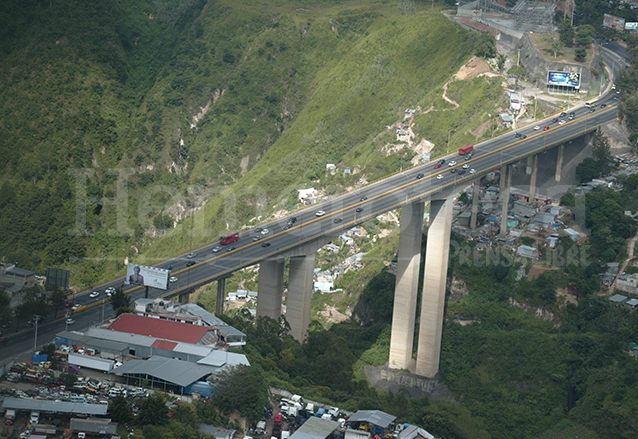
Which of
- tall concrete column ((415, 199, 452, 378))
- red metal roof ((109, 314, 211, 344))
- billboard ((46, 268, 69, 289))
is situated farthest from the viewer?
tall concrete column ((415, 199, 452, 378))

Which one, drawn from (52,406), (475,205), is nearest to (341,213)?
(475,205)

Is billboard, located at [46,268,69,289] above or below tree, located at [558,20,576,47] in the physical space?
below

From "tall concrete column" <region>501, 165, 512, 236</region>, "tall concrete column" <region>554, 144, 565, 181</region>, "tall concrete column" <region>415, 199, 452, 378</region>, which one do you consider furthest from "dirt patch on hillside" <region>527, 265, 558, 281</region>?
"tall concrete column" <region>554, 144, 565, 181</region>

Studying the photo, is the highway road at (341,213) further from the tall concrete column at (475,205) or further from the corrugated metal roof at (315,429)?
the corrugated metal roof at (315,429)

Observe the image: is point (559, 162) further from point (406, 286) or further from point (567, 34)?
point (406, 286)

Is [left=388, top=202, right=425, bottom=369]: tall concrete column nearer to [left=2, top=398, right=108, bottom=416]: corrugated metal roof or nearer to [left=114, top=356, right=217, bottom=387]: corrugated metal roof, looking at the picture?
[left=114, top=356, right=217, bottom=387]: corrugated metal roof

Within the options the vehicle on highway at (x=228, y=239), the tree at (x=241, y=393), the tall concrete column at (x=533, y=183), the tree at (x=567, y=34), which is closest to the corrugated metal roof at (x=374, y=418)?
the tree at (x=241, y=393)

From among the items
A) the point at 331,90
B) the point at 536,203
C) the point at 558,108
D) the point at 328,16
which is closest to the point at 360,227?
the point at 536,203
